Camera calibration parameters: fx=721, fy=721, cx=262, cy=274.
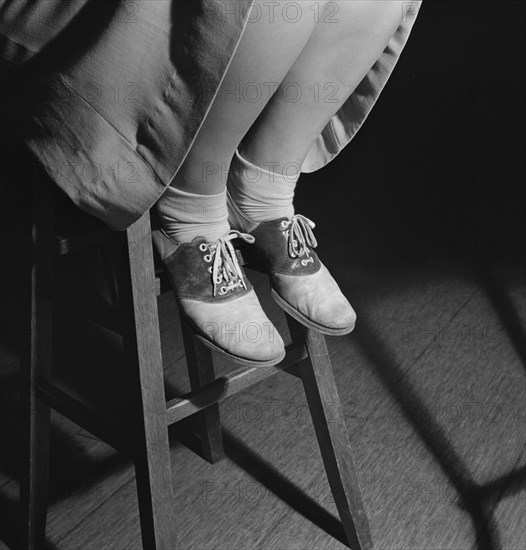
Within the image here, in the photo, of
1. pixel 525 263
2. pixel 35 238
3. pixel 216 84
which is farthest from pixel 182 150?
pixel 525 263

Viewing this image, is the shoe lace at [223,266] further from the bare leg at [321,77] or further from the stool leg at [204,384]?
the stool leg at [204,384]

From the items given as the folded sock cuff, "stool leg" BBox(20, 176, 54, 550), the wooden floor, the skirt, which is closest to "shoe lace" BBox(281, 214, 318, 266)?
the folded sock cuff

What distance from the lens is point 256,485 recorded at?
128 centimetres

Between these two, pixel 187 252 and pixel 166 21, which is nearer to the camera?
pixel 166 21

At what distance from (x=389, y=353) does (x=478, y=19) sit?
137cm

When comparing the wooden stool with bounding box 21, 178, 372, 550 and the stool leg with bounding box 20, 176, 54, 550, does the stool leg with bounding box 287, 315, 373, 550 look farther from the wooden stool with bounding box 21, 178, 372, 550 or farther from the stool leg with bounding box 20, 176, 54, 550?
the stool leg with bounding box 20, 176, 54, 550

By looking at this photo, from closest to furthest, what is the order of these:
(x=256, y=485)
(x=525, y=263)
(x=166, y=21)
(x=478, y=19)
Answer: (x=166, y=21), (x=256, y=485), (x=525, y=263), (x=478, y=19)

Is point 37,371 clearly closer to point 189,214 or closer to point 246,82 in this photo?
point 189,214

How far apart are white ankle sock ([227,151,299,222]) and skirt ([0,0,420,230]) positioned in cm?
19

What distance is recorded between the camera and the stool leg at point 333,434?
3.46ft

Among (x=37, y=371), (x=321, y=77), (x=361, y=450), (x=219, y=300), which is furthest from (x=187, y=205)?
(x=361, y=450)

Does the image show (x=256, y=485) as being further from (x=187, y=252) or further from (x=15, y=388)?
(x=15, y=388)

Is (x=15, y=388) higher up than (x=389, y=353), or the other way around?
(x=389, y=353)

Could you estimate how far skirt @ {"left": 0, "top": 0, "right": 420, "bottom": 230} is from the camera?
0.76m
